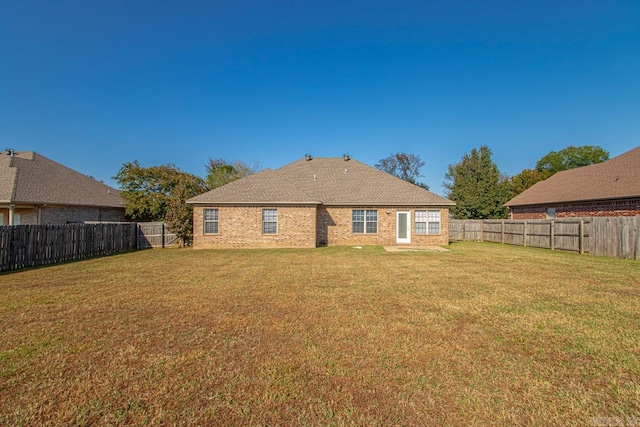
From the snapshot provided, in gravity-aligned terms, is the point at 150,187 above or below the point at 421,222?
above

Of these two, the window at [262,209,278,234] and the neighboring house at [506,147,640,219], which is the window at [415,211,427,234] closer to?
the window at [262,209,278,234]

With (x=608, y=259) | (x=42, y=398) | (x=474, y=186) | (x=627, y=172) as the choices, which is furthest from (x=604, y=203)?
(x=42, y=398)

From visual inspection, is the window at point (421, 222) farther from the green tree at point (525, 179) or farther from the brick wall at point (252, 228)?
the green tree at point (525, 179)

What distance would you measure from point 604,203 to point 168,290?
23.8 metres

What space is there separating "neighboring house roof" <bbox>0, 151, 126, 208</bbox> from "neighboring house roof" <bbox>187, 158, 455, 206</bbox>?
27.3ft

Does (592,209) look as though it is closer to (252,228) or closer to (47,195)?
(252,228)

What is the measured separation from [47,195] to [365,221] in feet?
60.8

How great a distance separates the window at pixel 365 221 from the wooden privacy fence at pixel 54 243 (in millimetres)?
12931

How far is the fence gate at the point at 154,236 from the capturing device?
57.4 feet

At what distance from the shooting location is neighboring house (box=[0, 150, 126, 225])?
16.3 metres

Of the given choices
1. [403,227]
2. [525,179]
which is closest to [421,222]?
[403,227]

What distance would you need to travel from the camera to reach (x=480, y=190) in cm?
2911

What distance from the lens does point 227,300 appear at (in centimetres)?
611

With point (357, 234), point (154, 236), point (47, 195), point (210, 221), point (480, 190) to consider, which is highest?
point (480, 190)
